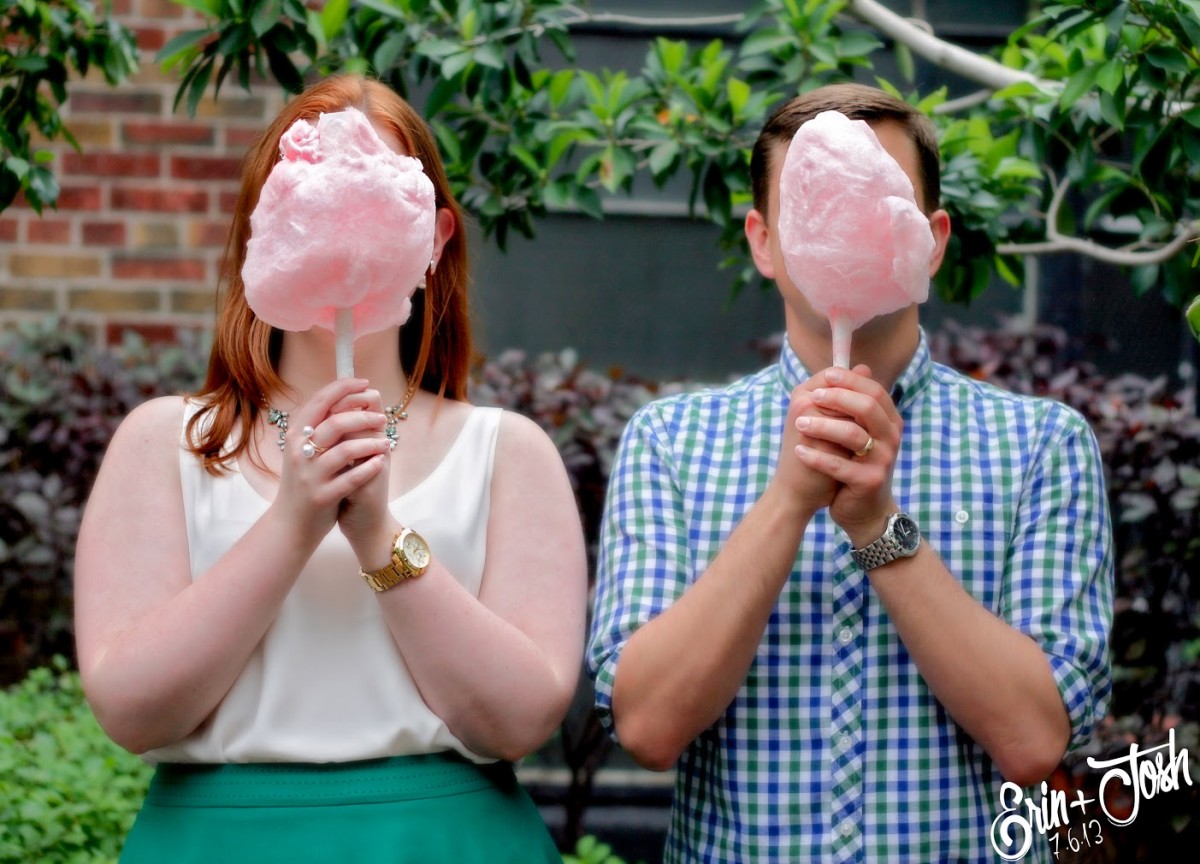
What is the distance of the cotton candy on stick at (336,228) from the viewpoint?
1873 mm

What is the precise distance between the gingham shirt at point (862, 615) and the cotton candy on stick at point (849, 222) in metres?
0.30

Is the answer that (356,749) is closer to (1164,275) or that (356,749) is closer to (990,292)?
(1164,275)

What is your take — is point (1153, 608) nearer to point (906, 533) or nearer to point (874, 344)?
point (874, 344)

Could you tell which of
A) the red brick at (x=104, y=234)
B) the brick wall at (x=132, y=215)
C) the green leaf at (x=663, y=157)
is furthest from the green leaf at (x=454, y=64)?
the red brick at (x=104, y=234)

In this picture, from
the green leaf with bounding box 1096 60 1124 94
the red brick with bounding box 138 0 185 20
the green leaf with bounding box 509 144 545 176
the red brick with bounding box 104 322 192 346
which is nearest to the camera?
the green leaf with bounding box 1096 60 1124 94

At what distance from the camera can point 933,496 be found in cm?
214

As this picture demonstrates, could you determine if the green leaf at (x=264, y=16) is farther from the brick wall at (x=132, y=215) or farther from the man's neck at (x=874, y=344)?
the brick wall at (x=132, y=215)

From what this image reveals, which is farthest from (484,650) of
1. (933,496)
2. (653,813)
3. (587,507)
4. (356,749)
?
(653,813)

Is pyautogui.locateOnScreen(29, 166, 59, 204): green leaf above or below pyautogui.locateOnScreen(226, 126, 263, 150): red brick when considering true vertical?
above

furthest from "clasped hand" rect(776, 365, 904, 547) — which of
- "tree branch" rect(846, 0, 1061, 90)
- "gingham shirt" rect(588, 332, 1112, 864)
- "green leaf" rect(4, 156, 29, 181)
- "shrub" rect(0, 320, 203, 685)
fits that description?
"shrub" rect(0, 320, 203, 685)

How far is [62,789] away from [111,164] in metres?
2.74

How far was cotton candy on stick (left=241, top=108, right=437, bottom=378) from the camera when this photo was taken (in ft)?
6.15

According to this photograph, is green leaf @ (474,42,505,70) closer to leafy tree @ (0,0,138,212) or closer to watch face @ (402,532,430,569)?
leafy tree @ (0,0,138,212)

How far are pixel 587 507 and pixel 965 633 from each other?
2.07m
